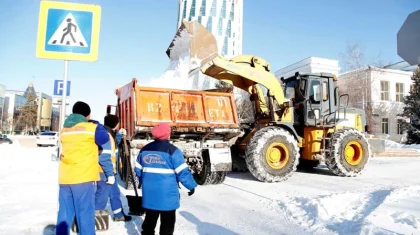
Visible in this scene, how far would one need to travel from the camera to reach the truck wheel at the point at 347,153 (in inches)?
335

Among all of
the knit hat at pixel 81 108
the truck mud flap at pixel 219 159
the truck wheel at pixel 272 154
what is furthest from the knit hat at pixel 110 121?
the truck wheel at pixel 272 154

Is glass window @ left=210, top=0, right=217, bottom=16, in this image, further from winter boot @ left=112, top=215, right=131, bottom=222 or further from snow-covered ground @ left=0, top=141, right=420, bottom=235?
winter boot @ left=112, top=215, right=131, bottom=222

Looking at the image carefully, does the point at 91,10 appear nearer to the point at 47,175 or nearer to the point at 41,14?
the point at 41,14

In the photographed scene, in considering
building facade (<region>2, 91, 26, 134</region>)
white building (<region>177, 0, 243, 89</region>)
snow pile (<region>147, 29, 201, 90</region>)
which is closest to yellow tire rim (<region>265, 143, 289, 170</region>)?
snow pile (<region>147, 29, 201, 90</region>)

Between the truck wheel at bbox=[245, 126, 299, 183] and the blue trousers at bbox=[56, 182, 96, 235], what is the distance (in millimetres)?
4802

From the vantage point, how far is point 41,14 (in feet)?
15.2

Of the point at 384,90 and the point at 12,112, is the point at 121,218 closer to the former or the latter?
the point at 384,90

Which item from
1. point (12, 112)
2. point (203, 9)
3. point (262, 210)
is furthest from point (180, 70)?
point (203, 9)

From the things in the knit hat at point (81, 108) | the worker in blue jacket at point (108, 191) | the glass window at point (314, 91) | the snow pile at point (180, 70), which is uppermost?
the snow pile at point (180, 70)

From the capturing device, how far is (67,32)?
465 centimetres

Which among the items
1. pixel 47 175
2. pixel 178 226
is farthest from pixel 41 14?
pixel 47 175

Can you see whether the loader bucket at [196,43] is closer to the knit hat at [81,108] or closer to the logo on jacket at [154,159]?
the knit hat at [81,108]

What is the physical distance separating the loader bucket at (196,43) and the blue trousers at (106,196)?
5547 millimetres

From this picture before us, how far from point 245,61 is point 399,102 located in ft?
93.7
